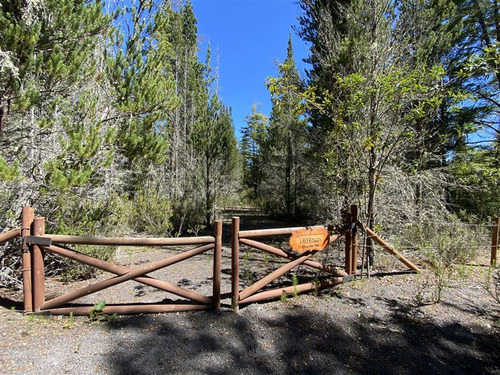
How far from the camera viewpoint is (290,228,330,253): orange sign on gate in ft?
12.9

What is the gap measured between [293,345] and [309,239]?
148 centimetres

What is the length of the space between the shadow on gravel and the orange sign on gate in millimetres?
832

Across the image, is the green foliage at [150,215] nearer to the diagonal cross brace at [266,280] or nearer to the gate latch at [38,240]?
the gate latch at [38,240]

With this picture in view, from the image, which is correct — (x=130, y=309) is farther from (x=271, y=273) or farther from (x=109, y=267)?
(x=271, y=273)

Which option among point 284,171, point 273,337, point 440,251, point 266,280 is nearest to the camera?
point 273,337

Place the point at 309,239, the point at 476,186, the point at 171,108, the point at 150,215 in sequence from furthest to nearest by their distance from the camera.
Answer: the point at 150,215, the point at 476,186, the point at 171,108, the point at 309,239

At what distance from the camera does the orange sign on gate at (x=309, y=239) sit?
3945mm

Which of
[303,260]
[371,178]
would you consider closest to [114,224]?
[303,260]

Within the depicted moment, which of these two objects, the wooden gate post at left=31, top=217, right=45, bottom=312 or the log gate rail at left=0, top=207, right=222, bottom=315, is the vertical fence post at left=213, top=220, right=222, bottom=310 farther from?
the wooden gate post at left=31, top=217, right=45, bottom=312

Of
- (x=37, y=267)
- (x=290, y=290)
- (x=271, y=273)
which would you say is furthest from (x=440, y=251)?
(x=37, y=267)

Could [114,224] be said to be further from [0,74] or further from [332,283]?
[332,283]

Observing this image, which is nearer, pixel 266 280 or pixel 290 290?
pixel 266 280

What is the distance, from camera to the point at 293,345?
298 centimetres

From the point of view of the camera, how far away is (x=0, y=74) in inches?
140
